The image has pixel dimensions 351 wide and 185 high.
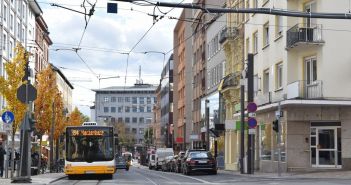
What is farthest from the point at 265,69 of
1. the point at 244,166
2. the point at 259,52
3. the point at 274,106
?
the point at 244,166

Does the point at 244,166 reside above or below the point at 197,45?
below

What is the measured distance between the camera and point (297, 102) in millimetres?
34719

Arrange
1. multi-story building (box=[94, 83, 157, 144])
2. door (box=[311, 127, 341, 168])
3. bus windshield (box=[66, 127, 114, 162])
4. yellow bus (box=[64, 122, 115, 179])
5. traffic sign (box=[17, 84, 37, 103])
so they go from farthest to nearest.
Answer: multi-story building (box=[94, 83, 157, 144]) < door (box=[311, 127, 341, 168]) < bus windshield (box=[66, 127, 114, 162]) < yellow bus (box=[64, 122, 115, 179]) < traffic sign (box=[17, 84, 37, 103])

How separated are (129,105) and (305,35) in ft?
429

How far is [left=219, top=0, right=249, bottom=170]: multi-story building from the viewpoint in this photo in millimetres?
49812

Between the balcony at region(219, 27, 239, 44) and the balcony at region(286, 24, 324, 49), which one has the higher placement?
the balcony at region(219, 27, 239, 44)

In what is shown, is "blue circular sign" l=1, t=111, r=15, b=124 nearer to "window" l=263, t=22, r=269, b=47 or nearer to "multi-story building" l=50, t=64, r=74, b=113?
"window" l=263, t=22, r=269, b=47

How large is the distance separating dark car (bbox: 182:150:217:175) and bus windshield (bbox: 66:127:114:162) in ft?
22.2

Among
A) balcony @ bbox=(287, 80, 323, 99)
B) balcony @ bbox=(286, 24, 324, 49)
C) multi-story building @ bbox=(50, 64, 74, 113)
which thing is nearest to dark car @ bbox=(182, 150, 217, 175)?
balcony @ bbox=(287, 80, 323, 99)

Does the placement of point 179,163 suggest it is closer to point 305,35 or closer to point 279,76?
point 279,76

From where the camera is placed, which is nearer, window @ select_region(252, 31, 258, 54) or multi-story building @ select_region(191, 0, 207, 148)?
window @ select_region(252, 31, 258, 54)

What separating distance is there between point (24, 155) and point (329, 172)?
647 inches

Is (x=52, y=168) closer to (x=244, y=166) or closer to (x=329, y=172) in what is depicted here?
(x=244, y=166)

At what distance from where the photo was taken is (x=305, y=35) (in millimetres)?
35312
